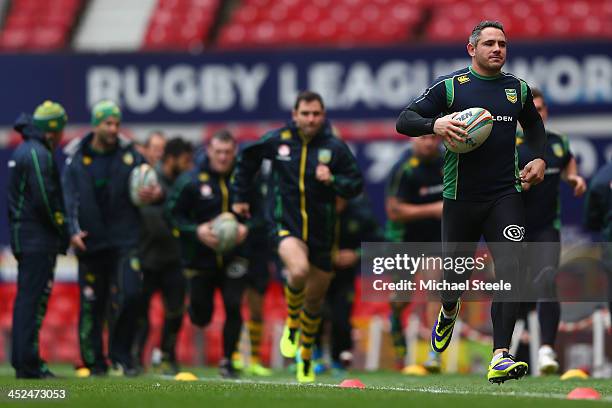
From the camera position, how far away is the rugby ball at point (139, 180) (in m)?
12.9

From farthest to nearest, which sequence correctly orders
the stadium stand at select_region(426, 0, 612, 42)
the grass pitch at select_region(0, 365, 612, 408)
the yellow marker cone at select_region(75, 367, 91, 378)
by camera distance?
the stadium stand at select_region(426, 0, 612, 42), the yellow marker cone at select_region(75, 367, 91, 378), the grass pitch at select_region(0, 365, 612, 408)

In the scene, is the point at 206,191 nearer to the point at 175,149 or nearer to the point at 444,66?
the point at 175,149

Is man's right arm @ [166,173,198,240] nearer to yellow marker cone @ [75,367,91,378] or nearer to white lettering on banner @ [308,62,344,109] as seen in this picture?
yellow marker cone @ [75,367,91,378]

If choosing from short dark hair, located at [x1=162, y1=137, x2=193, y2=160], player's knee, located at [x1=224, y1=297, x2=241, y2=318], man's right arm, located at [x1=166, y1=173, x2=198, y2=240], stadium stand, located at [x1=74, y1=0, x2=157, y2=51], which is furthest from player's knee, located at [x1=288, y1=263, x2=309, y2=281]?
stadium stand, located at [x1=74, y1=0, x2=157, y2=51]

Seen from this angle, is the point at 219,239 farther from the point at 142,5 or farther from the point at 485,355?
the point at 142,5

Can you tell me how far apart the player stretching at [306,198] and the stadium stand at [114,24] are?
39.9ft

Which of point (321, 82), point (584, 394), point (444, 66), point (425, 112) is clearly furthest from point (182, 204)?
point (444, 66)

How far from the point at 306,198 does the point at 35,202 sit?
7.73 feet

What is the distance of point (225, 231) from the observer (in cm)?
1284

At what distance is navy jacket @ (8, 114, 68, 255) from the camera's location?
11609 millimetres

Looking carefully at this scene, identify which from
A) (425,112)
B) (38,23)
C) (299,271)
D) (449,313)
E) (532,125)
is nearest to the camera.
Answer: (425,112)

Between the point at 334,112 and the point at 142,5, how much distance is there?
7.05 metres

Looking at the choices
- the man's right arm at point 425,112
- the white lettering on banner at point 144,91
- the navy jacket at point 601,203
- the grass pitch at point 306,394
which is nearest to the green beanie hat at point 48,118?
the grass pitch at point 306,394

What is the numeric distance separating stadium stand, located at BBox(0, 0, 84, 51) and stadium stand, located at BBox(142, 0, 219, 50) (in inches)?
61.5
